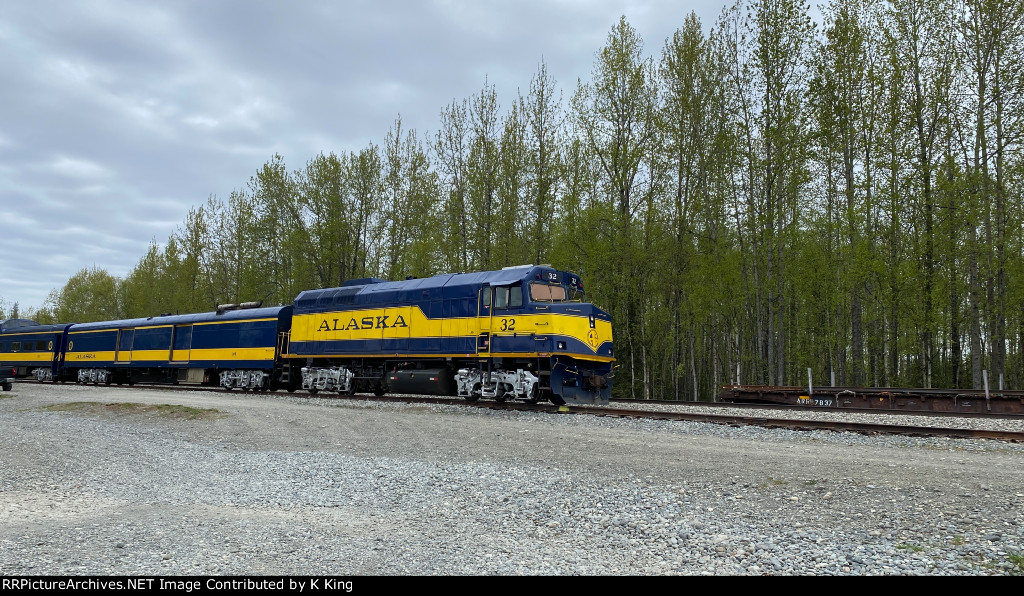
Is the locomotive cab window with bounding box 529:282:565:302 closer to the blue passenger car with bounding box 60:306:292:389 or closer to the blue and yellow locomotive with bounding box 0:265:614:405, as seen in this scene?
the blue and yellow locomotive with bounding box 0:265:614:405

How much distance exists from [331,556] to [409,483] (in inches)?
113

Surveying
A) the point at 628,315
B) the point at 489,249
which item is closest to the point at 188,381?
the point at 489,249

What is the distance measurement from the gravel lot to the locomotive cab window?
5.29 meters

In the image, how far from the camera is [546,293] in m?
17.0

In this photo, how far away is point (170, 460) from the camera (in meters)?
9.55

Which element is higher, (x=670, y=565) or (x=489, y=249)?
(x=489, y=249)

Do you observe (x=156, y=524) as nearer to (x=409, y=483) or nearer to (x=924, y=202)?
(x=409, y=483)

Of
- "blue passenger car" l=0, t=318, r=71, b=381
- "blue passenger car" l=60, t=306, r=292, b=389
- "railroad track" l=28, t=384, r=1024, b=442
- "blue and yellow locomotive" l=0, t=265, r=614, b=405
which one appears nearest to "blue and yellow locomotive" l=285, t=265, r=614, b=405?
"blue and yellow locomotive" l=0, t=265, r=614, b=405

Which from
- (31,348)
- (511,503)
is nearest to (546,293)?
(511,503)

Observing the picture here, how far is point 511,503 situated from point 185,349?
86.0 feet

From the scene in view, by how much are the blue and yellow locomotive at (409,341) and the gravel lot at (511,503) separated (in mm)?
4439

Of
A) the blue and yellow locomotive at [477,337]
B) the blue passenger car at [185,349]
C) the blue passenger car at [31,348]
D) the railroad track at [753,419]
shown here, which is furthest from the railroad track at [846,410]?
the blue passenger car at [31,348]

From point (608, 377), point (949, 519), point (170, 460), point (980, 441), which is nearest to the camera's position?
point (949, 519)

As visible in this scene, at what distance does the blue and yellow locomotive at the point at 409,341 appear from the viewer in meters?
16.4
